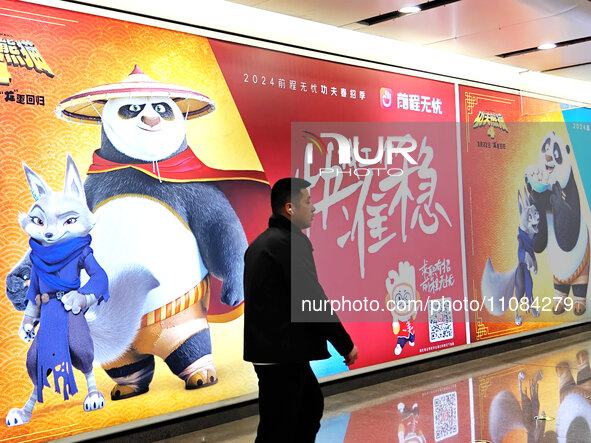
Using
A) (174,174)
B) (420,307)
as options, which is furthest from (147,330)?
(420,307)

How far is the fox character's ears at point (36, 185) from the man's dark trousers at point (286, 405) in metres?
1.74

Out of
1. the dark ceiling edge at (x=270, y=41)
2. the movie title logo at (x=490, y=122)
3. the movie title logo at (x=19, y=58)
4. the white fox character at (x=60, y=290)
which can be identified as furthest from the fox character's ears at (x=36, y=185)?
the movie title logo at (x=490, y=122)

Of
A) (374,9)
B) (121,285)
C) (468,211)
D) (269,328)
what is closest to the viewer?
(269,328)

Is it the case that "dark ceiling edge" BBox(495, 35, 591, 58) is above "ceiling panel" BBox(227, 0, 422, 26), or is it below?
below

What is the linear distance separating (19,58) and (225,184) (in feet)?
5.14

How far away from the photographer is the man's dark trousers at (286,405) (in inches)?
115

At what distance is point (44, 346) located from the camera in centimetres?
384

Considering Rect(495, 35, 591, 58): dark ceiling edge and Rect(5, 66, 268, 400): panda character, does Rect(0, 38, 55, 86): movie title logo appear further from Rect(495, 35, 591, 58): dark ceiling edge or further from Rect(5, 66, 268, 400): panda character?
Rect(495, 35, 591, 58): dark ceiling edge

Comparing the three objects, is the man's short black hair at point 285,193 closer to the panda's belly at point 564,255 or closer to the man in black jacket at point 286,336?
the man in black jacket at point 286,336

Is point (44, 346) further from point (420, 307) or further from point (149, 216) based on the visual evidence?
point (420, 307)

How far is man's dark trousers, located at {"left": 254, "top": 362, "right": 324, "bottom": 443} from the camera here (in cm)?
293

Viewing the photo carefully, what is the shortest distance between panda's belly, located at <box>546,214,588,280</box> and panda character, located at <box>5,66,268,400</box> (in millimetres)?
4254

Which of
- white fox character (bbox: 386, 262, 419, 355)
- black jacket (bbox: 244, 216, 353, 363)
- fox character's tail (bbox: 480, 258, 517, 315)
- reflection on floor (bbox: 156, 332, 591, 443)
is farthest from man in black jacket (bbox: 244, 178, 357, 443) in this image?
fox character's tail (bbox: 480, 258, 517, 315)

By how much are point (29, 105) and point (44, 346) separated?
1377 millimetres
